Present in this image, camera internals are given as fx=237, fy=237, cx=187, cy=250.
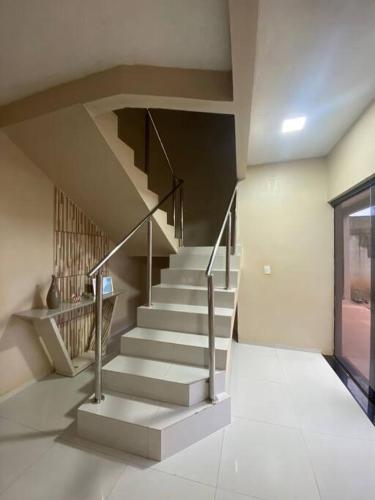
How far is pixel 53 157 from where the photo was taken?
2.34 meters

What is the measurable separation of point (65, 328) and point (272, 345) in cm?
279

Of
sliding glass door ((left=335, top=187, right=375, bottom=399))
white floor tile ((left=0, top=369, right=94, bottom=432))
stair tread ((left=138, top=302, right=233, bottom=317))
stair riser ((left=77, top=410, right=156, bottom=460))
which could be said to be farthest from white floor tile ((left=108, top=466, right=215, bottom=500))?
sliding glass door ((left=335, top=187, right=375, bottom=399))

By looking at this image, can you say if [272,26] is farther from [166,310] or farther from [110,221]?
[110,221]

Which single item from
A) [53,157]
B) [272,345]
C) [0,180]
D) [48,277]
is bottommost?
[272,345]

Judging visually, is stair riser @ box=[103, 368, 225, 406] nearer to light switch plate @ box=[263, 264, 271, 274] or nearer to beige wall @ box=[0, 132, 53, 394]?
beige wall @ box=[0, 132, 53, 394]

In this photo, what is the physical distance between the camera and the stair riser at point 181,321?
2.19 meters

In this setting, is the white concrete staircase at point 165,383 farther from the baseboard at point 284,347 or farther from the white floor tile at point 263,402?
the baseboard at point 284,347

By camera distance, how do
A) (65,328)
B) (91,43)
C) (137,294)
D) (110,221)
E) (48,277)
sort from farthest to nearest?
(137,294), (110,221), (65,328), (48,277), (91,43)

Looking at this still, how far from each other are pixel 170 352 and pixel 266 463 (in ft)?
3.25

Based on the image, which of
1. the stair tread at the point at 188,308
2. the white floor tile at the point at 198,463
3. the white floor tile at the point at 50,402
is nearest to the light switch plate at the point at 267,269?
the stair tread at the point at 188,308

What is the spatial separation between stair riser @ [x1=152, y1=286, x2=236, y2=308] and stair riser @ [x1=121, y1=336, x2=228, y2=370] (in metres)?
0.55

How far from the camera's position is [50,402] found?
216cm

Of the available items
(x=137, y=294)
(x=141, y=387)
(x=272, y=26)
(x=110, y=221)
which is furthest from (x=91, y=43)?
(x=137, y=294)

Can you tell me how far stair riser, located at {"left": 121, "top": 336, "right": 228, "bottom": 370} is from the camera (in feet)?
6.61
